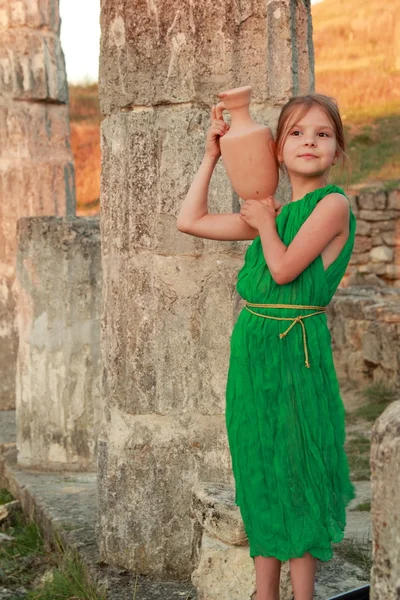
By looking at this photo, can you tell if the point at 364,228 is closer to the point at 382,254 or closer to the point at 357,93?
the point at 382,254

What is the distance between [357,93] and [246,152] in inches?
608

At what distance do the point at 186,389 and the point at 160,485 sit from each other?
14.9 inches

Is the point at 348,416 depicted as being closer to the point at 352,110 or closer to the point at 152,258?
the point at 152,258

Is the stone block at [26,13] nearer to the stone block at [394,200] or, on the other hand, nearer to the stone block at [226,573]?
the stone block at [394,200]

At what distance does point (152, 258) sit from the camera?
4.03 metres

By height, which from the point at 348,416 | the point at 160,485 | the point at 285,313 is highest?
the point at 285,313

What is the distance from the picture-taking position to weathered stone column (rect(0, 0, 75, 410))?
8375mm

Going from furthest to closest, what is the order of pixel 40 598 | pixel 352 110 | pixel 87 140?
1. pixel 87 140
2. pixel 352 110
3. pixel 40 598

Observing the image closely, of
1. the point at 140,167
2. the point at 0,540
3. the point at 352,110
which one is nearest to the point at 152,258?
the point at 140,167

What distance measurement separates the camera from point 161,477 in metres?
4.05

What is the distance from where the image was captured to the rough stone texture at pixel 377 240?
12.1 meters

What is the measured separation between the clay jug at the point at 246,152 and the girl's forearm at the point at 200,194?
0.43ft

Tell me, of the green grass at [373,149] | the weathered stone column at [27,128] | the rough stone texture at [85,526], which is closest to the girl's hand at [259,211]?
the rough stone texture at [85,526]

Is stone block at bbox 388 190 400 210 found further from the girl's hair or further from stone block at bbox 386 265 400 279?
the girl's hair
